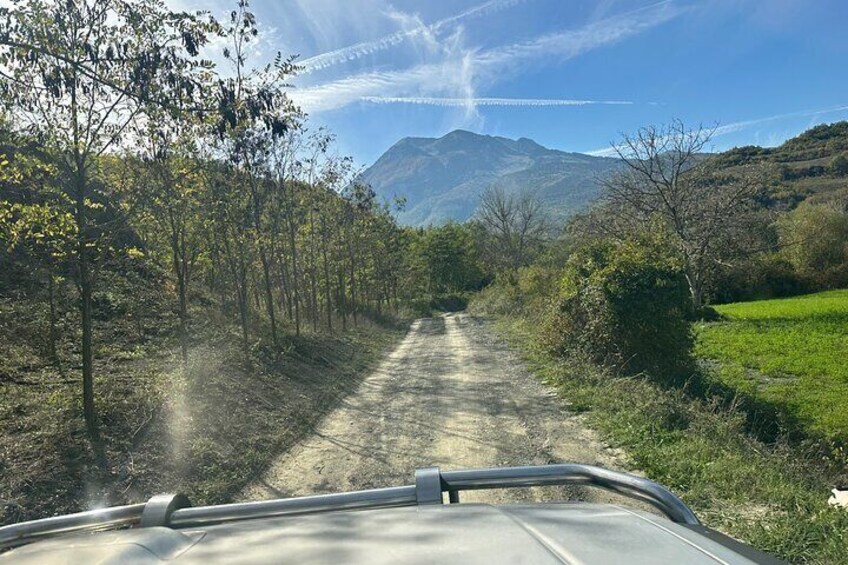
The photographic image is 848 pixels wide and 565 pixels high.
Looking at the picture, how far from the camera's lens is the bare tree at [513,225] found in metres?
56.4

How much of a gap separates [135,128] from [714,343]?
18.1 metres

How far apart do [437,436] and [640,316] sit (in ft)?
20.8

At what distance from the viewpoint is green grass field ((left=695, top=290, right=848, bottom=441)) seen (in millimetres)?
10586

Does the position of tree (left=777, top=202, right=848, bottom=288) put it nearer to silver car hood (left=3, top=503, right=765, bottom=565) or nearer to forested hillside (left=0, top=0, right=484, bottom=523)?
forested hillside (left=0, top=0, right=484, bottom=523)

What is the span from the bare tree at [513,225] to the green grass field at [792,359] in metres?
32.4

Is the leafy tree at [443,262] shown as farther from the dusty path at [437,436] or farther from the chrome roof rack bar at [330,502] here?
the chrome roof rack bar at [330,502]

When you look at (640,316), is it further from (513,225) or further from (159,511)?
(513,225)

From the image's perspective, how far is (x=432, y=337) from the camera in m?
24.8

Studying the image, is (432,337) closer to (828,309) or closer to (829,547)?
(828,309)

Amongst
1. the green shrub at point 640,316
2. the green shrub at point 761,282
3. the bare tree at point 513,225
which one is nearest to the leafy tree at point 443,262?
the bare tree at point 513,225

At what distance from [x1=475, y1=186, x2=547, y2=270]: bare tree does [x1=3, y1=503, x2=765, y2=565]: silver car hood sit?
54.2 meters

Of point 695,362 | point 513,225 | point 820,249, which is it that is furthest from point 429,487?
point 513,225

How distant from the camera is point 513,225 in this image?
57.1 metres

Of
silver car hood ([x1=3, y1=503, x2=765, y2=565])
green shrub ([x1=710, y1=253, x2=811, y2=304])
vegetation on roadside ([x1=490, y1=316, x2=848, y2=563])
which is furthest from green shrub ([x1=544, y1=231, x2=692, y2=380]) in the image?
green shrub ([x1=710, y1=253, x2=811, y2=304])
